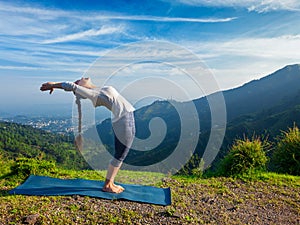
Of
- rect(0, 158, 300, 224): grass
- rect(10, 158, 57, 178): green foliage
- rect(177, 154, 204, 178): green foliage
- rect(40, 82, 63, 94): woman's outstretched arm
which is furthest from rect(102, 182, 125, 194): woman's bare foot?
rect(177, 154, 204, 178): green foliage

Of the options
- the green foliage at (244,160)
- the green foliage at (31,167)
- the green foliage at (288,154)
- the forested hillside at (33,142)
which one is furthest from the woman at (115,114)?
the forested hillside at (33,142)

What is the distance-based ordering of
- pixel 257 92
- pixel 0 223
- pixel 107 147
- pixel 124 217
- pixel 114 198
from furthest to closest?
pixel 257 92, pixel 107 147, pixel 114 198, pixel 124 217, pixel 0 223

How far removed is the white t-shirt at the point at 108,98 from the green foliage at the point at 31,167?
2267mm

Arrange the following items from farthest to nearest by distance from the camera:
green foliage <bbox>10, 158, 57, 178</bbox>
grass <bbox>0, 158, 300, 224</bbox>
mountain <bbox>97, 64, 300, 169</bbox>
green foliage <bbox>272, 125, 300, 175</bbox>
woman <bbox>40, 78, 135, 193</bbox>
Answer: mountain <bbox>97, 64, 300, 169</bbox> < green foliage <bbox>272, 125, 300, 175</bbox> < green foliage <bbox>10, 158, 57, 178</bbox> < woman <bbox>40, 78, 135, 193</bbox> < grass <bbox>0, 158, 300, 224</bbox>

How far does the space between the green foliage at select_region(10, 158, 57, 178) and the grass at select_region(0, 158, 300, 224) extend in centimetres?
19

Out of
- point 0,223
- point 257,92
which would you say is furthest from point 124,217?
point 257,92

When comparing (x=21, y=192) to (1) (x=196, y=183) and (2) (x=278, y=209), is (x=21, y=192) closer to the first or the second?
(1) (x=196, y=183)

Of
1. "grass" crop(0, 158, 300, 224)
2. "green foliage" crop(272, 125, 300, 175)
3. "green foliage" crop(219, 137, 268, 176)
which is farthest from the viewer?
"green foliage" crop(272, 125, 300, 175)

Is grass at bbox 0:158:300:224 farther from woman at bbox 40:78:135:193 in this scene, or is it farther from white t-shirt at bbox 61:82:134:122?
white t-shirt at bbox 61:82:134:122

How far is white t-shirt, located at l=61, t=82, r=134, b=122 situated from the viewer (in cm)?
425

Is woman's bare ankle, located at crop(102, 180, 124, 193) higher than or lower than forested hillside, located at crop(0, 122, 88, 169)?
higher

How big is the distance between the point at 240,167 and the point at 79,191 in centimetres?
375

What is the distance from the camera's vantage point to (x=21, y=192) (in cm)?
438

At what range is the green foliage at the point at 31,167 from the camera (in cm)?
539
